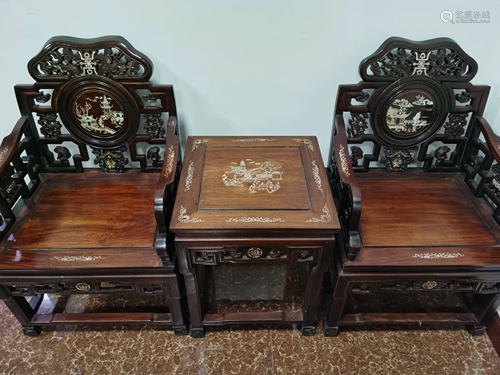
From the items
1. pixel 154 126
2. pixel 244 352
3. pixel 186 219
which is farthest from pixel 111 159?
pixel 244 352

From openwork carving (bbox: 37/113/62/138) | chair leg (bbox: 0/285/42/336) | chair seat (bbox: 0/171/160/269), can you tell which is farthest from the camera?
openwork carving (bbox: 37/113/62/138)

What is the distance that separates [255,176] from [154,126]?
1.59 ft

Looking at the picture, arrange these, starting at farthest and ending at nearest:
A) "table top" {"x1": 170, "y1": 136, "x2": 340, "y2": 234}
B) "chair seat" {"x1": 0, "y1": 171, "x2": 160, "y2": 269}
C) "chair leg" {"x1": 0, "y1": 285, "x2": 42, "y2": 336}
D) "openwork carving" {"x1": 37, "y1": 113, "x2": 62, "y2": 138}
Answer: "openwork carving" {"x1": 37, "y1": 113, "x2": 62, "y2": 138}
"chair leg" {"x1": 0, "y1": 285, "x2": 42, "y2": 336}
"chair seat" {"x1": 0, "y1": 171, "x2": 160, "y2": 269}
"table top" {"x1": 170, "y1": 136, "x2": 340, "y2": 234}

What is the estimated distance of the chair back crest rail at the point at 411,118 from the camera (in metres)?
1.41

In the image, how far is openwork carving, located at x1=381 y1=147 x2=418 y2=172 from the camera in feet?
5.36

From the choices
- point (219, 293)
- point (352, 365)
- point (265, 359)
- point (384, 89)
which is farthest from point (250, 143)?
point (352, 365)

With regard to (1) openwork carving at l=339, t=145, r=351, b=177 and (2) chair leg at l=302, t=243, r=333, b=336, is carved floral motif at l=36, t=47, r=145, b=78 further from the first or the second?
(2) chair leg at l=302, t=243, r=333, b=336

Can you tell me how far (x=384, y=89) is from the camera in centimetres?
148

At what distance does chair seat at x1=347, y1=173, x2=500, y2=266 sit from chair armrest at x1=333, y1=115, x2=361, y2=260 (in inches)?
2.8

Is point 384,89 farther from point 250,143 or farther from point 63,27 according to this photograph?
point 63,27

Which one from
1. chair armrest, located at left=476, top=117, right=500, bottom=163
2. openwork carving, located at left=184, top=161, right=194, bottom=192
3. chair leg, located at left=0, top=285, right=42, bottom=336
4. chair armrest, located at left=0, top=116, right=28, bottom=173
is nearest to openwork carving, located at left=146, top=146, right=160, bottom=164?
openwork carving, located at left=184, top=161, right=194, bottom=192

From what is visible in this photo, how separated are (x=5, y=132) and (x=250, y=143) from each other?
42.7 inches

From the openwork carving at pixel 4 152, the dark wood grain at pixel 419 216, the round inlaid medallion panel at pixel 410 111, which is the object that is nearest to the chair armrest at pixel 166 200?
the openwork carving at pixel 4 152

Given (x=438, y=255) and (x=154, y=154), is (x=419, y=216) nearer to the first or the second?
(x=438, y=255)
